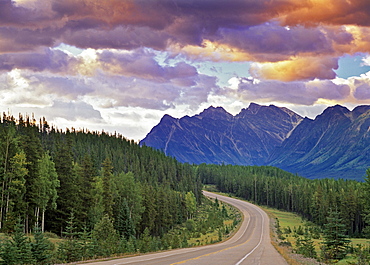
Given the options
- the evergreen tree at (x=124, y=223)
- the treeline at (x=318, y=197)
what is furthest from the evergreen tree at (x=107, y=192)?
the treeline at (x=318, y=197)

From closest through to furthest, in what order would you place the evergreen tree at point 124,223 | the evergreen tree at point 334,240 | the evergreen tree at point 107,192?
the evergreen tree at point 334,240
the evergreen tree at point 107,192
the evergreen tree at point 124,223

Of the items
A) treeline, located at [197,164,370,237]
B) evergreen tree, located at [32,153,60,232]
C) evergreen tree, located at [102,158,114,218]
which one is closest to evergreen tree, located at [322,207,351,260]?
evergreen tree, located at [32,153,60,232]

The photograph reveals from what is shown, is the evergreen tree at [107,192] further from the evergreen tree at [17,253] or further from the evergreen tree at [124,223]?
the evergreen tree at [17,253]

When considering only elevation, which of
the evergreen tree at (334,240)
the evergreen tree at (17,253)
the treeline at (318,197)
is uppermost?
the evergreen tree at (17,253)

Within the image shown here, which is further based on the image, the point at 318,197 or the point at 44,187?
the point at 318,197

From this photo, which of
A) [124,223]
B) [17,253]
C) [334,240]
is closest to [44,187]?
[124,223]

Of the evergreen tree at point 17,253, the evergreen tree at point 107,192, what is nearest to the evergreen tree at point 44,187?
the evergreen tree at point 107,192

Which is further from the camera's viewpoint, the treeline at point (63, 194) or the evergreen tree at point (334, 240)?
the treeline at point (63, 194)

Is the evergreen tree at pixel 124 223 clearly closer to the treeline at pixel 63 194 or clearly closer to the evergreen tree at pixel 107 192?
the treeline at pixel 63 194

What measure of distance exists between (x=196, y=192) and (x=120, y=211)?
8453 cm

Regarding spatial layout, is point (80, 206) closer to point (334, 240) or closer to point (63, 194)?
point (63, 194)

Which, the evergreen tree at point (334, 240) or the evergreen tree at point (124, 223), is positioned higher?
the evergreen tree at point (334, 240)

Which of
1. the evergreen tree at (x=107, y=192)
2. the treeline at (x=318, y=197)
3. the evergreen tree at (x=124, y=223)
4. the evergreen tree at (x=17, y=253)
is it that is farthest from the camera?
the treeline at (x=318, y=197)

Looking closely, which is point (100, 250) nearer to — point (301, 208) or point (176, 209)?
point (176, 209)
